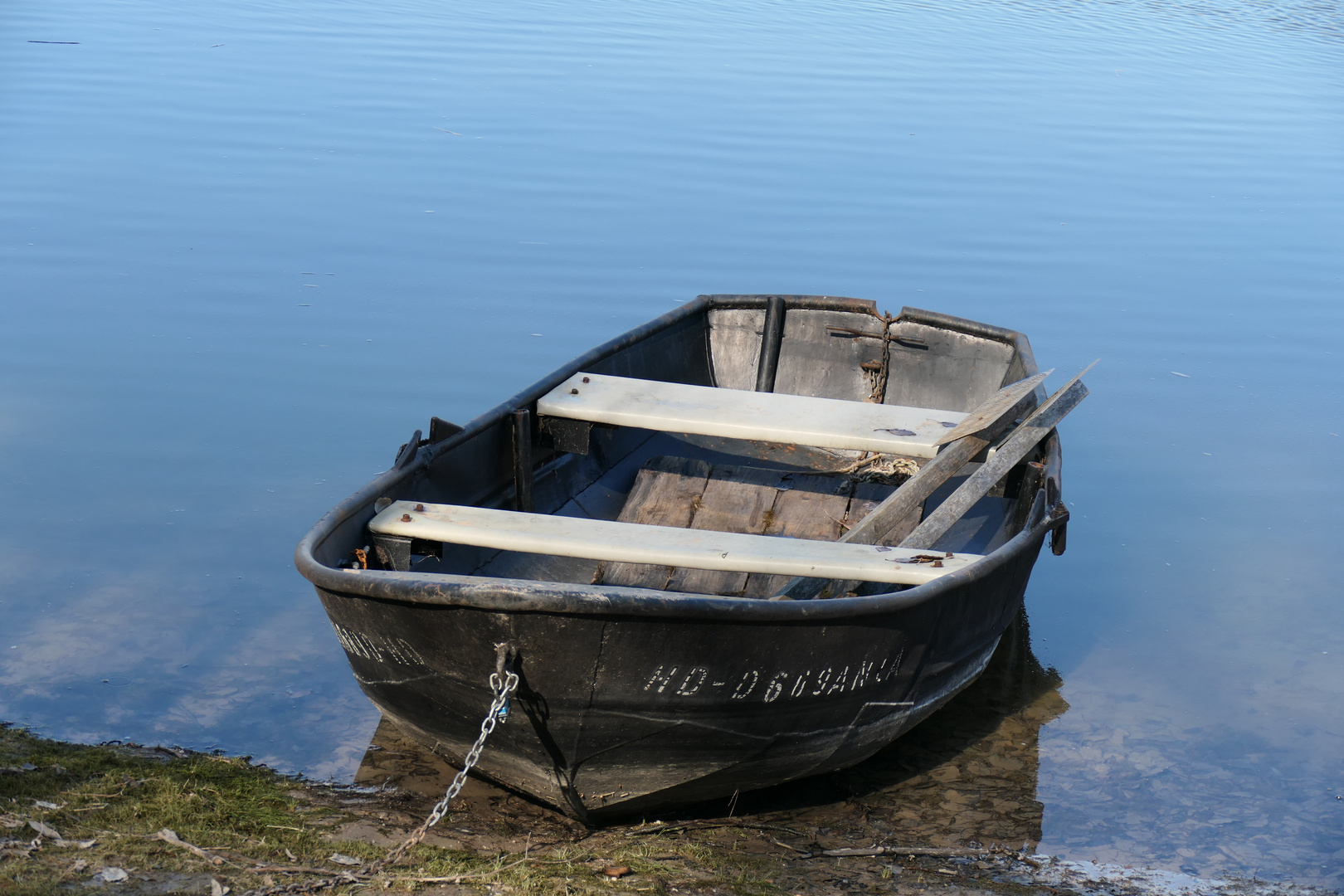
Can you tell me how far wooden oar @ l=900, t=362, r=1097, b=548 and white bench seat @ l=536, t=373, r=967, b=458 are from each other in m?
0.30

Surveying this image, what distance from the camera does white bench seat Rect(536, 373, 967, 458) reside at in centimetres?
549

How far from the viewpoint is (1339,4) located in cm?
2684

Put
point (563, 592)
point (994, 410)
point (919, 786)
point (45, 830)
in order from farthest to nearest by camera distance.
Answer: point (994, 410), point (919, 786), point (45, 830), point (563, 592)

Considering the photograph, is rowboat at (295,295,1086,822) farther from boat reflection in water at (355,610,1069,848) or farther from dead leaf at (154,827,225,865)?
dead leaf at (154,827,225,865)

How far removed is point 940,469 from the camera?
17.1 ft

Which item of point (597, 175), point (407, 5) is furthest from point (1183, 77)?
point (407, 5)

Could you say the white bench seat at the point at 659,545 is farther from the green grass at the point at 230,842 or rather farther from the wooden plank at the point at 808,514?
the wooden plank at the point at 808,514

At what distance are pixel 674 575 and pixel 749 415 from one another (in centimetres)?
92

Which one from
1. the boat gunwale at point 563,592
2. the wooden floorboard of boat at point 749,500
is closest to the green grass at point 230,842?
the boat gunwale at point 563,592

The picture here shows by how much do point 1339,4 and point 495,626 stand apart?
2909 centimetres

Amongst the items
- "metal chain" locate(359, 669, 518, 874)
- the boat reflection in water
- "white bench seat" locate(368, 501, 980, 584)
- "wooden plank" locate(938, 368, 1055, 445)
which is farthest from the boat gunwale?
the boat reflection in water

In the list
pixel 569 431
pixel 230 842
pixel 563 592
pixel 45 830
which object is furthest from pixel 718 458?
pixel 45 830

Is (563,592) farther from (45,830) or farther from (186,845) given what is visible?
(45,830)

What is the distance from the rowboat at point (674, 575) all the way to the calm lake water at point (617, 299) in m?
0.85
